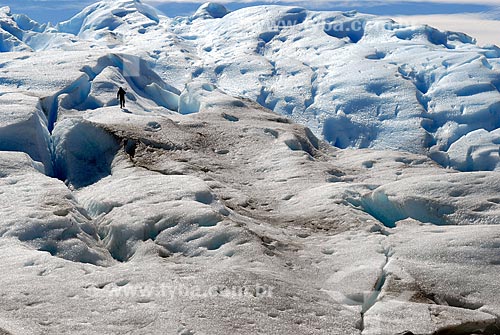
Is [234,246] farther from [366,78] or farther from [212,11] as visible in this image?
[212,11]

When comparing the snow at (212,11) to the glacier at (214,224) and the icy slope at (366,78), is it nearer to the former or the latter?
the icy slope at (366,78)

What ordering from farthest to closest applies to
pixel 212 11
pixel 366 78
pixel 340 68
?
pixel 212 11
pixel 340 68
pixel 366 78

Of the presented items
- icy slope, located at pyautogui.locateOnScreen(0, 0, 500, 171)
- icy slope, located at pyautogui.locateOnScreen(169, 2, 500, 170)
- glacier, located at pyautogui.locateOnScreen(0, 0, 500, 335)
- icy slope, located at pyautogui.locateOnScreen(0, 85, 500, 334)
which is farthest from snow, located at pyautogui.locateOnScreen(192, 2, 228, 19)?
icy slope, located at pyautogui.locateOnScreen(0, 85, 500, 334)

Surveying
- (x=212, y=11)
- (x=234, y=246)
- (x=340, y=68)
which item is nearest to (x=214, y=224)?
(x=234, y=246)

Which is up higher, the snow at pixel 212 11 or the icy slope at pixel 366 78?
the icy slope at pixel 366 78

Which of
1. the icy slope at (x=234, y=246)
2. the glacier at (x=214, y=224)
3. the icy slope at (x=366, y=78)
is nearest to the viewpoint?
the icy slope at (x=234, y=246)

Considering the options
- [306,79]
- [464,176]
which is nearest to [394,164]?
[464,176]

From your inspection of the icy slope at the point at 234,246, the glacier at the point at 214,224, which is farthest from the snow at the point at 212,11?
the icy slope at the point at 234,246

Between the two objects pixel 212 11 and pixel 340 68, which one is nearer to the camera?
pixel 340 68

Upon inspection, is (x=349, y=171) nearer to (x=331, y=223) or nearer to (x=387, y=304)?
(x=331, y=223)

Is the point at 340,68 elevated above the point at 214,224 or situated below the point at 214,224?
below

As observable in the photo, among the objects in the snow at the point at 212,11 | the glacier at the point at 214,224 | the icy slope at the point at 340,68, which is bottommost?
the snow at the point at 212,11
